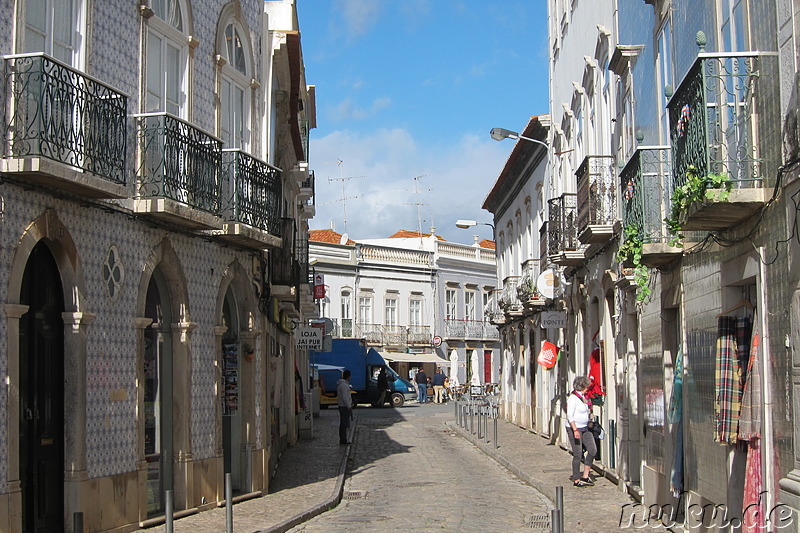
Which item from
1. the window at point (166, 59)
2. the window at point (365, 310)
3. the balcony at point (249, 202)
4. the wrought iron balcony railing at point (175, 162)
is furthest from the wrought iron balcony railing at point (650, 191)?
the window at point (365, 310)

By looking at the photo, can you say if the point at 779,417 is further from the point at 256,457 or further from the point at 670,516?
the point at 256,457

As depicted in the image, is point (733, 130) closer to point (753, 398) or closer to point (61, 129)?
point (753, 398)

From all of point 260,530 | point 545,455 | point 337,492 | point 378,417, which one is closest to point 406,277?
point 378,417

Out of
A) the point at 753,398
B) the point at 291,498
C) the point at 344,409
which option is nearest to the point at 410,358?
the point at 344,409

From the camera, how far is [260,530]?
41.9 ft

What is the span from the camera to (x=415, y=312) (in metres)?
62.9

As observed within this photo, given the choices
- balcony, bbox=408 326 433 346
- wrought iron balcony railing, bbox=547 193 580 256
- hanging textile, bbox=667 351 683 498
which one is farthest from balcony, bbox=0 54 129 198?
balcony, bbox=408 326 433 346

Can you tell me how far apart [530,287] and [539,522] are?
15.2m

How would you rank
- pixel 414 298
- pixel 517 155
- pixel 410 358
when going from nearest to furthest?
1. pixel 517 155
2. pixel 410 358
3. pixel 414 298

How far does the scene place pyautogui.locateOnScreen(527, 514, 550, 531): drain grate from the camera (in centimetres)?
1369

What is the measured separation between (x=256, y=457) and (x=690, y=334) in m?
7.14

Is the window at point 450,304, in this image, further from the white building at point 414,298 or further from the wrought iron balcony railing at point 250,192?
the wrought iron balcony railing at point 250,192

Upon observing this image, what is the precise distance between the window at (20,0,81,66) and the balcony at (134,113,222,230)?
1.49 m

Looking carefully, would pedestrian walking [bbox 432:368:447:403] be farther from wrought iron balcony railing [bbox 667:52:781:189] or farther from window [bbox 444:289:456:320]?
wrought iron balcony railing [bbox 667:52:781:189]
